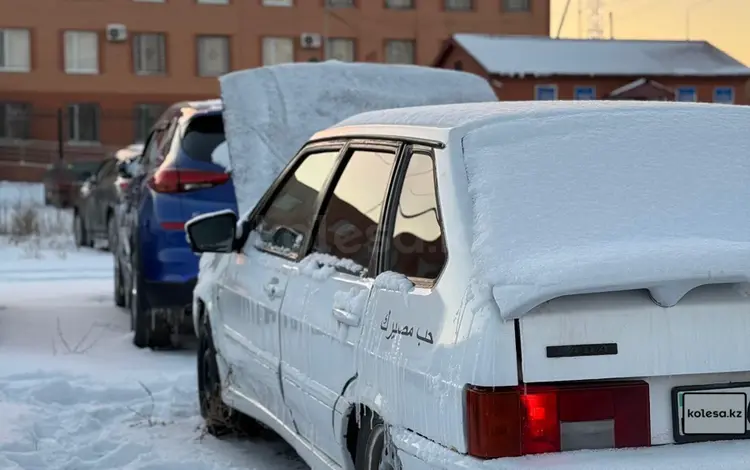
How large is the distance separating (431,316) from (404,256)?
0.46 meters

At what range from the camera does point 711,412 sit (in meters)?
3.12

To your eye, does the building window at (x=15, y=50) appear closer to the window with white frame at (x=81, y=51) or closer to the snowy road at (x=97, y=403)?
the window with white frame at (x=81, y=51)

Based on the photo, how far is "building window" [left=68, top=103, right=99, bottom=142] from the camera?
45.8m

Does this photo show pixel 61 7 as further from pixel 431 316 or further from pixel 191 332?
pixel 431 316

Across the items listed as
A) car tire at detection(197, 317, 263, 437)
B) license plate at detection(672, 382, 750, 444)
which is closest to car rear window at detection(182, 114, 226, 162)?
car tire at detection(197, 317, 263, 437)

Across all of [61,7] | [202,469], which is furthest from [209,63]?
[202,469]

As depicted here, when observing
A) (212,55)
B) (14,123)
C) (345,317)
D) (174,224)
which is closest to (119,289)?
(174,224)

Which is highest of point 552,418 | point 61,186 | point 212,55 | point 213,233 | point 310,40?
point 310,40

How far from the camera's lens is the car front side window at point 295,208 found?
4.82 meters

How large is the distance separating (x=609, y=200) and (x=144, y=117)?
44126 mm

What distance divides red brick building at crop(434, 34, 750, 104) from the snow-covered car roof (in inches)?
1509

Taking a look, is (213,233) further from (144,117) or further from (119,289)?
(144,117)

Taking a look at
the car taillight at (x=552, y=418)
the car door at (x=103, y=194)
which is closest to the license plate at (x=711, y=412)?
the car taillight at (x=552, y=418)

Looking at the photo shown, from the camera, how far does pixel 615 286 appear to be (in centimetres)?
300
